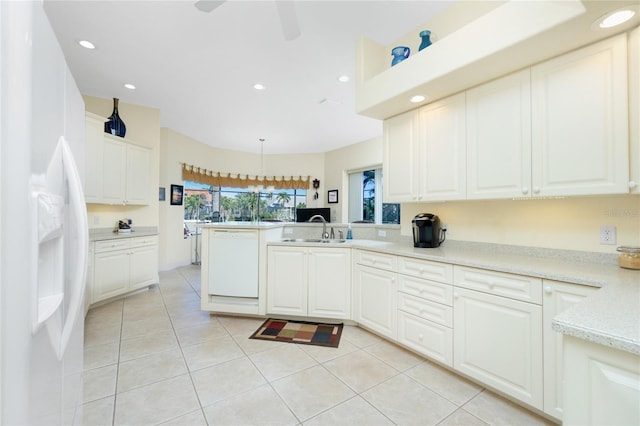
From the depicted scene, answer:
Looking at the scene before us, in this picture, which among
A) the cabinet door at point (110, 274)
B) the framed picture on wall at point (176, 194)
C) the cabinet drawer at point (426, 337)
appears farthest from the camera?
the framed picture on wall at point (176, 194)

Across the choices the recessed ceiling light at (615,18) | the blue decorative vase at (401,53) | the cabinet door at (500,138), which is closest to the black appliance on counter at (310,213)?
the blue decorative vase at (401,53)

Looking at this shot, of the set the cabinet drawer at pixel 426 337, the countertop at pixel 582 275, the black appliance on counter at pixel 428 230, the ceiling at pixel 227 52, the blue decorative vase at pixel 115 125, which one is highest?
the ceiling at pixel 227 52

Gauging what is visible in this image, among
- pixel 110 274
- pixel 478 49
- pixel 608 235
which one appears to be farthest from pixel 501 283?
pixel 110 274

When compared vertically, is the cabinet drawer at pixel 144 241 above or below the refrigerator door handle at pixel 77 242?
below

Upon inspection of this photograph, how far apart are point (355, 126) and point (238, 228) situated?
3.26 meters

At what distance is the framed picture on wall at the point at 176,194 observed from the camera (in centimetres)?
545

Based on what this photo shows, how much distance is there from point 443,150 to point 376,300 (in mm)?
1483

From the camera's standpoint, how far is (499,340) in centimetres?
171

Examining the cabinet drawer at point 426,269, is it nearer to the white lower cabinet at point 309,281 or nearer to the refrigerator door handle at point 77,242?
the white lower cabinet at point 309,281

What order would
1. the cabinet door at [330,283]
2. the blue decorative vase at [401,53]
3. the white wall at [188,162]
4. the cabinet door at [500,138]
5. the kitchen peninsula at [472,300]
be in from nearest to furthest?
the kitchen peninsula at [472,300] < the cabinet door at [500,138] < the blue decorative vase at [401,53] < the cabinet door at [330,283] < the white wall at [188,162]

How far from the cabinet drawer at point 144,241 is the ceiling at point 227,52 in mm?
2058

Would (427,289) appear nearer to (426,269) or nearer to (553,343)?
(426,269)

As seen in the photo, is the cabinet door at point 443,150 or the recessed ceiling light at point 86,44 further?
the recessed ceiling light at point 86,44

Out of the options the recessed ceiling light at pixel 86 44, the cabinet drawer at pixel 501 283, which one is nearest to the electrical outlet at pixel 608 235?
the cabinet drawer at pixel 501 283
